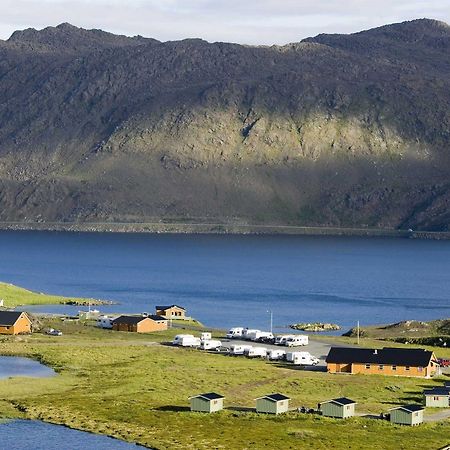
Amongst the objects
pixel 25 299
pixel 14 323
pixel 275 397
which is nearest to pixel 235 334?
pixel 14 323

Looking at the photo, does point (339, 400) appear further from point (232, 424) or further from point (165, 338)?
point (165, 338)

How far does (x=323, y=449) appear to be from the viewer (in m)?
69.5

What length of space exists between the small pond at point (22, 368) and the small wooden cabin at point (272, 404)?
1849cm

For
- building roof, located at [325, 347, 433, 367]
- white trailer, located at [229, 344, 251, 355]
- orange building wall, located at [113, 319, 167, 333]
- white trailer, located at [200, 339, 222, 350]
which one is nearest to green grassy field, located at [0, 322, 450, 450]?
building roof, located at [325, 347, 433, 367]

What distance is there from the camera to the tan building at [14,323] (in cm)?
11400

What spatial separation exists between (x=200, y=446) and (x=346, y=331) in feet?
235

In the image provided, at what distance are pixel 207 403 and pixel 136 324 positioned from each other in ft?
150

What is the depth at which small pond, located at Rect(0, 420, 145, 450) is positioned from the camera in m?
69.6

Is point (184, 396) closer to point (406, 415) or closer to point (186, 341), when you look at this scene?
point (406, 415)

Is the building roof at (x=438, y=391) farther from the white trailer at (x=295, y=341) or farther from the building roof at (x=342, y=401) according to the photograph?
the white trailer at (x=295, y=341)

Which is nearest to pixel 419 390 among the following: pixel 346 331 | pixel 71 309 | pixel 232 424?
pixel 232 424

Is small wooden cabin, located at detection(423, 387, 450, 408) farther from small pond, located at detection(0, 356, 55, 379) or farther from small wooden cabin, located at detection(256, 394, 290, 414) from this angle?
small pond, located at detection(0, 356, 55, 379)

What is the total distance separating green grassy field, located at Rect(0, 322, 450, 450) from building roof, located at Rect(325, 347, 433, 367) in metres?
2.33

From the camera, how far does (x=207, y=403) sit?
3081 inches
